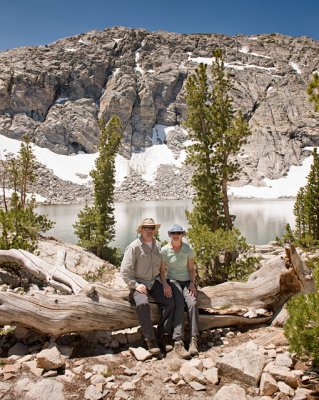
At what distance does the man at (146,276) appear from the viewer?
709 centimetres

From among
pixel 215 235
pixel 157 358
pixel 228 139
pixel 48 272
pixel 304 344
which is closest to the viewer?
pixel 304 344

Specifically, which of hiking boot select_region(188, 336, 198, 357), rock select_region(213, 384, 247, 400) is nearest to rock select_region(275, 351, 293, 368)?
rock select_region(213, 384, 247, 400)

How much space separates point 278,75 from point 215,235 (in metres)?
210

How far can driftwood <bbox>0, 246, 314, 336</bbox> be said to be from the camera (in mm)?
7008

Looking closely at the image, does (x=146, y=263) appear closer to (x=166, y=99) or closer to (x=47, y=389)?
(x=47, y=389)

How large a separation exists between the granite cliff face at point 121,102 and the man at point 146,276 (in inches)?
6127

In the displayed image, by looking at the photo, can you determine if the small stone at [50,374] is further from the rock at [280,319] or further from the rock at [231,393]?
the rock at [280,319]

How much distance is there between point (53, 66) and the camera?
179375 millimetres

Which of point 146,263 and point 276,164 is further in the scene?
point 276,164

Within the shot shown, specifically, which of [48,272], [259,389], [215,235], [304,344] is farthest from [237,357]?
[215,235]

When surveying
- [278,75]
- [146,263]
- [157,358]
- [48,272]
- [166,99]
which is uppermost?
[278,75]

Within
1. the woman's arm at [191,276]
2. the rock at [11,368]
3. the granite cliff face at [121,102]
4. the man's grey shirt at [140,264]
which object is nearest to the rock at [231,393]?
the woman's arm at [191,276]

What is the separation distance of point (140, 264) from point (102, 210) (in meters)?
27.4

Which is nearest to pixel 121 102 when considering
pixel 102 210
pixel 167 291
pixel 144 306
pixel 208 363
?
pixel 102 210
